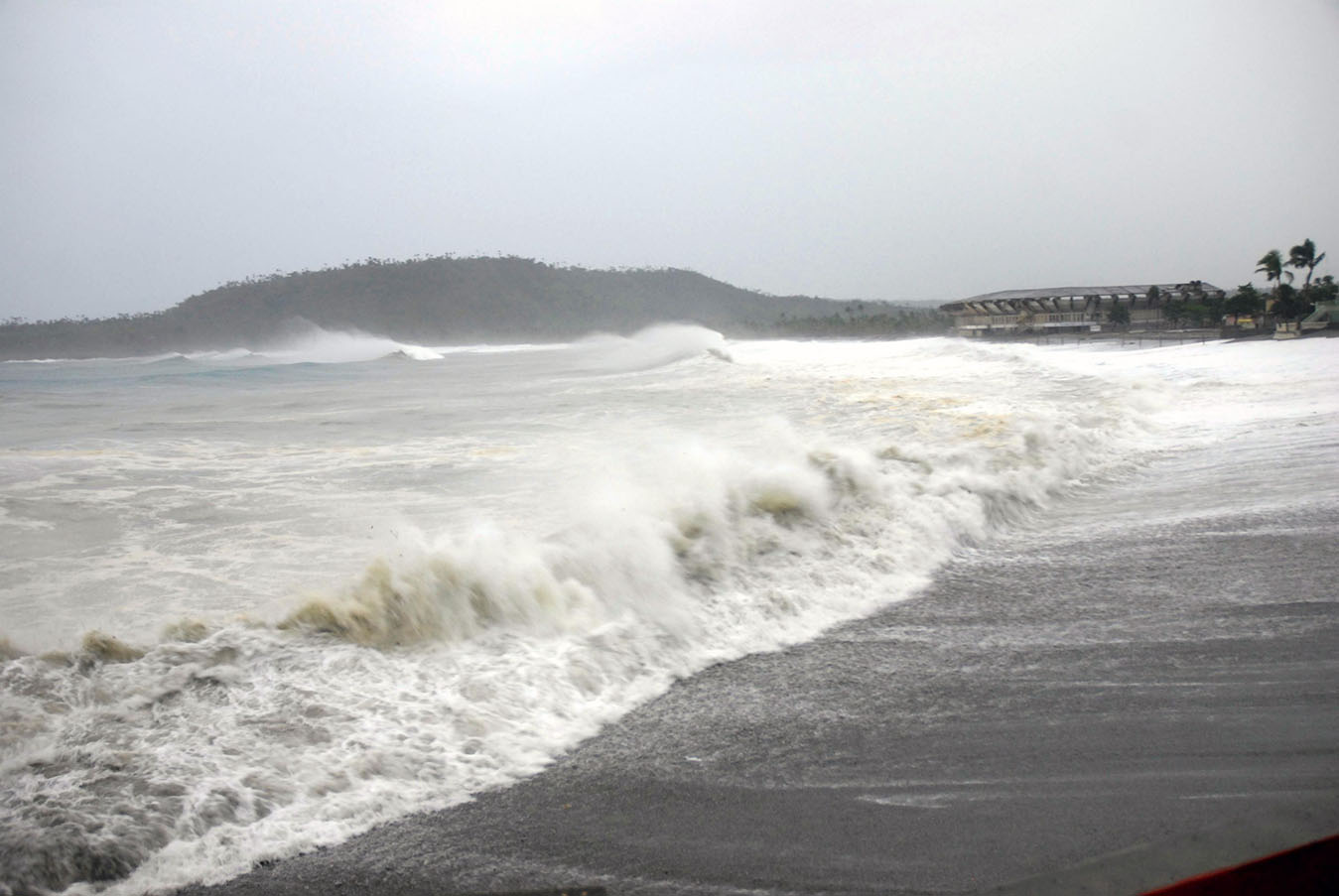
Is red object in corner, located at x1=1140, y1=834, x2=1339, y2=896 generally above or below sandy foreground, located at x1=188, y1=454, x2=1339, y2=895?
above

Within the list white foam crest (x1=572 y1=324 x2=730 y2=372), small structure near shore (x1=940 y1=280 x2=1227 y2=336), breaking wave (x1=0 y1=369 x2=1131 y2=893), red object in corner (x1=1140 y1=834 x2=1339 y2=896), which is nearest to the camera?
red object in corner (x1=1140 y1=834 x2=1339 y2=896)

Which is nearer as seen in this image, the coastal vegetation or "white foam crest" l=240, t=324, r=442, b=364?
the coastal vegetation

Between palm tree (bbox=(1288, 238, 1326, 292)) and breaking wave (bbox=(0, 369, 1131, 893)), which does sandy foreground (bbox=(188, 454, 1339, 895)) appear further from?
palm tree (bbox=(1288, 238, 1326, 292))

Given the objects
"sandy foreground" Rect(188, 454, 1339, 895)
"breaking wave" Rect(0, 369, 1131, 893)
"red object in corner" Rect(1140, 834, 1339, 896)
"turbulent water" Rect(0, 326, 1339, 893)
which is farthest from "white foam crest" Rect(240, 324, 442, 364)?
"red object in corner" Rect(1140, 834, 1339, 896)

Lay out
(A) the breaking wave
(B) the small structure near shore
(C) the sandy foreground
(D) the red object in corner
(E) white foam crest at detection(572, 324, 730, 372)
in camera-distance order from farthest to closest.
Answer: (B) the small structure near shore → (E) white foam crest at detection(572, 324, 730, 372) → (A) the breaking wave → (C) the sandy foreground → (D) the red object in corner

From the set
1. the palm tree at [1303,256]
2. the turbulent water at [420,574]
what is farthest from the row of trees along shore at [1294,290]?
the turbulent water at [420,574]

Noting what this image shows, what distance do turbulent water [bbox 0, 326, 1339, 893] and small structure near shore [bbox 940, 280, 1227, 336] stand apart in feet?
127

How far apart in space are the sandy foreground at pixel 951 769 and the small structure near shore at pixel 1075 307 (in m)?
44.0

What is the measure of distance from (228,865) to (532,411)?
1450 centimetres

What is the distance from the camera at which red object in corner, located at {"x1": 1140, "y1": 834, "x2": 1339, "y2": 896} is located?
1.15m

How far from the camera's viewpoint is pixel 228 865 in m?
2.85

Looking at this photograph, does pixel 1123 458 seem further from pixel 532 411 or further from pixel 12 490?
pixel 12 490

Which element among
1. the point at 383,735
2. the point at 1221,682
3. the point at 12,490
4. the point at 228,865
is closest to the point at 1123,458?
the point at 1221,682

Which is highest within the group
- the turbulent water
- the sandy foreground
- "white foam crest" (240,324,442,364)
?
"white foam crest" (240,324,442,364)
